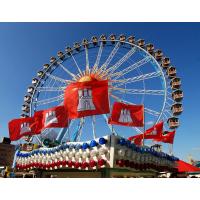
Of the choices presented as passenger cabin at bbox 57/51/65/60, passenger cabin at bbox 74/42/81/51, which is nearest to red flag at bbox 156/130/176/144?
passenger cabin at bbox 74/42/81/51

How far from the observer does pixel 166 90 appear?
23.6 metres

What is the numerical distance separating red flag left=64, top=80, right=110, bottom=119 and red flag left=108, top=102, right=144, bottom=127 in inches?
21.5

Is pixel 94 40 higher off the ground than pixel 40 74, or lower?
higher

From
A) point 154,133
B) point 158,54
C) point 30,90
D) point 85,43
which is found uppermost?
point 85,43

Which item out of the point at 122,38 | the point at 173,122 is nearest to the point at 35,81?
the point at 122,38

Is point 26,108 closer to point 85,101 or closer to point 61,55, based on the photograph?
point 61,55

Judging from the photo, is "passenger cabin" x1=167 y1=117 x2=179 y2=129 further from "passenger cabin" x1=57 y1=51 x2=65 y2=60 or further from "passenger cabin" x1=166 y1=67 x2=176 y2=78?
"passenger cabin" x1=57 y1=51 x2=65 y2=60

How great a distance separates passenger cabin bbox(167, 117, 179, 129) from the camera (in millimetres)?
23188

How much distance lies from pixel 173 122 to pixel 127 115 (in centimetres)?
958

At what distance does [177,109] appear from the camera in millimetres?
23453

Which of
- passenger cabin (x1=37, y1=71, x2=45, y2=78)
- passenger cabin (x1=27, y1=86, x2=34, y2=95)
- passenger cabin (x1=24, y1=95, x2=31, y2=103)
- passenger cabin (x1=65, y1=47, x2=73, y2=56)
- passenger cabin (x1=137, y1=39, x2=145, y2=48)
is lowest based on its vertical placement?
Answer: passenger cabin (x1=24, y1=95, x2=31, y2=103)
